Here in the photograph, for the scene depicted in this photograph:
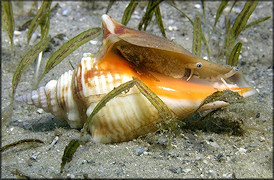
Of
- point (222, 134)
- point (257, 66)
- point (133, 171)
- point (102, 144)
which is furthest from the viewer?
point (257, 66)

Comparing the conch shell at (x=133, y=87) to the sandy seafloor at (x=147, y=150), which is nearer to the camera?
the sandy seafloor at (x=147, y=150)

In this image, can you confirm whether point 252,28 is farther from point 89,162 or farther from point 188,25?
point 89,162

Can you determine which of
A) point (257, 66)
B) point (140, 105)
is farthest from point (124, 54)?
point (257, 66)

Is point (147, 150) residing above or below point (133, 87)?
below

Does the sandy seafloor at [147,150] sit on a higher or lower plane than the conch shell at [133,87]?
lower

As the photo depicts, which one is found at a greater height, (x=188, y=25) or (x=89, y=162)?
(x=188, y=25)

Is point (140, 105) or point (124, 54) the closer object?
point (140, 105)

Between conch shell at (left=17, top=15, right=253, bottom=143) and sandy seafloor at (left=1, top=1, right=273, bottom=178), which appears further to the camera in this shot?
conch shell at (left=17, top=15, right=253, bottom=143)

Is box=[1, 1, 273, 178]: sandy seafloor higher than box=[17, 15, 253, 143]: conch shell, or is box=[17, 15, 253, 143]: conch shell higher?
box=[17, 15, 253, 143]: conch shell
